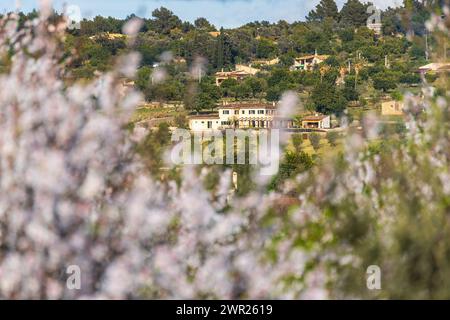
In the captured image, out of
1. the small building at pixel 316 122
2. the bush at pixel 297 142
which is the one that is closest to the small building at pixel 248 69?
the small building at pixel 316 122

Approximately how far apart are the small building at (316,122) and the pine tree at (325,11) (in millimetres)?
59014

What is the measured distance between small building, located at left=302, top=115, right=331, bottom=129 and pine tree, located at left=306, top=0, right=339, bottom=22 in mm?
59014

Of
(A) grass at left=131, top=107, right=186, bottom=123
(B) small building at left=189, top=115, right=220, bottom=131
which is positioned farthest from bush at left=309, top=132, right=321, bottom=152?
(A) grass at left=131, top=107, right=186, bottom=123

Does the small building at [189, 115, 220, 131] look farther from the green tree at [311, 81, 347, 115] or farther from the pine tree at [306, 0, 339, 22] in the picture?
the pine tree at [306, 0, 339, 22]

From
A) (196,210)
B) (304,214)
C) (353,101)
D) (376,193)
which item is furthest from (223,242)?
(353,101)

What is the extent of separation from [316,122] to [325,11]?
200 ft

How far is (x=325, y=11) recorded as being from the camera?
363ft

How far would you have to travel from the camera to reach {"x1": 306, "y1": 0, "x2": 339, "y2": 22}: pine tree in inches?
4333

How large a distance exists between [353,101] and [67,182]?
190 feet

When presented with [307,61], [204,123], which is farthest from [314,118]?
[307,61]

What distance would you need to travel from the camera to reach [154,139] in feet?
11.6

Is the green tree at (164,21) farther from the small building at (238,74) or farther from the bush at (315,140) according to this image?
the bush at (315,140)

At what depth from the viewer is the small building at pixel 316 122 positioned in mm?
50278
